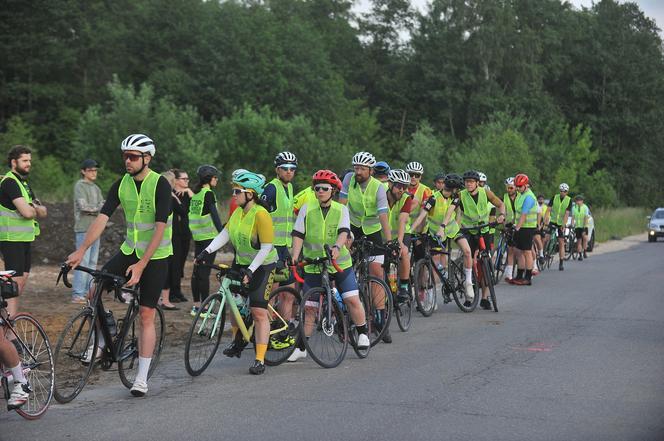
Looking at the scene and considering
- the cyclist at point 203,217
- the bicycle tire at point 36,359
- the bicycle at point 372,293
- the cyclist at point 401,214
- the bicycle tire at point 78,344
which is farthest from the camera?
the cyclist at point 203,217

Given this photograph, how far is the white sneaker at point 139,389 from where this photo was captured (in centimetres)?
826

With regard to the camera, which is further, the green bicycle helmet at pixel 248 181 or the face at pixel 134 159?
the green bicycle helmet at pixel 248 181

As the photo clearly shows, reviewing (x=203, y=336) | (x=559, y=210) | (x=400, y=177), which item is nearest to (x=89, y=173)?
(x=400, y=177)

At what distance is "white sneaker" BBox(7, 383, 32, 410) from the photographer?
23.6 ft

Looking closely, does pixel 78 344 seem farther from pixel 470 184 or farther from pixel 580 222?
pixel 580 222

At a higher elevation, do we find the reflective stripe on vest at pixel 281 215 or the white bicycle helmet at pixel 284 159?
the white bicycle helmet at pixel 284 159

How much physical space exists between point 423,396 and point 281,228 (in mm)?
3873

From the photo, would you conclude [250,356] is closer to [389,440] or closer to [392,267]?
[392,267]

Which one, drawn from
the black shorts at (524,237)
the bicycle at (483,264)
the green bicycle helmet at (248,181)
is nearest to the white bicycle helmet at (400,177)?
the bicycle at (483,264)

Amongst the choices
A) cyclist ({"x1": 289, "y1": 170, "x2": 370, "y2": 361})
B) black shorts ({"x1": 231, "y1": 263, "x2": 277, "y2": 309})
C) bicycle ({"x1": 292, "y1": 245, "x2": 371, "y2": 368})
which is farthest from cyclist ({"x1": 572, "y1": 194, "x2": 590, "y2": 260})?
black shorts ({"x1": 231, "y1": 263, "x2": 277, "y2": 309})

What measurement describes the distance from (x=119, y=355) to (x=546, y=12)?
78.2m

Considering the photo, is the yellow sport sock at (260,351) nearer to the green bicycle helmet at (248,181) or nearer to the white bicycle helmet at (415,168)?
the green bicycle helmet at (248,181)

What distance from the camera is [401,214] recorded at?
41.4 ft

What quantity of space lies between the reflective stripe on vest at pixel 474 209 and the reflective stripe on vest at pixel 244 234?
6266 mm
